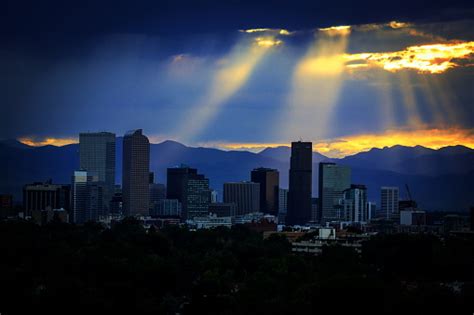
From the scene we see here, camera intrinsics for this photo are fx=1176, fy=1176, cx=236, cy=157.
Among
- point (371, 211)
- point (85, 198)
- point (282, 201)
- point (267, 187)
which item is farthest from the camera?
point (282, 201)

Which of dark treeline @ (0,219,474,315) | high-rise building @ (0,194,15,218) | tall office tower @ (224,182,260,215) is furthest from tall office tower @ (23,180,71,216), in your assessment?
dark treeline @ (0,219,474,315)

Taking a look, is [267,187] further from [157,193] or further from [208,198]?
[157,193]

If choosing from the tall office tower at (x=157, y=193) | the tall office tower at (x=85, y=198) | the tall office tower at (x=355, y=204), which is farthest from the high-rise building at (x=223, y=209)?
the tall office tower at (x=355, y=204)

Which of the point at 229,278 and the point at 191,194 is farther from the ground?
the point at 191,194

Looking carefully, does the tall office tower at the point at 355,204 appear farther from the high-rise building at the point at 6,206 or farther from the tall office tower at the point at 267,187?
the high-rise building at the point at 6,206

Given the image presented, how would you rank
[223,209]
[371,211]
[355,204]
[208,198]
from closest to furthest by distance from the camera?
[223,209]
[355,204]
[208,198]
[371,211]

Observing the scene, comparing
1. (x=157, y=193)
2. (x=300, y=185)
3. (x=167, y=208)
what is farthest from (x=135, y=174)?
(x=300, y=185)

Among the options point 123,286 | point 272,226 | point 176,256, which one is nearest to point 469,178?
point 272,226
